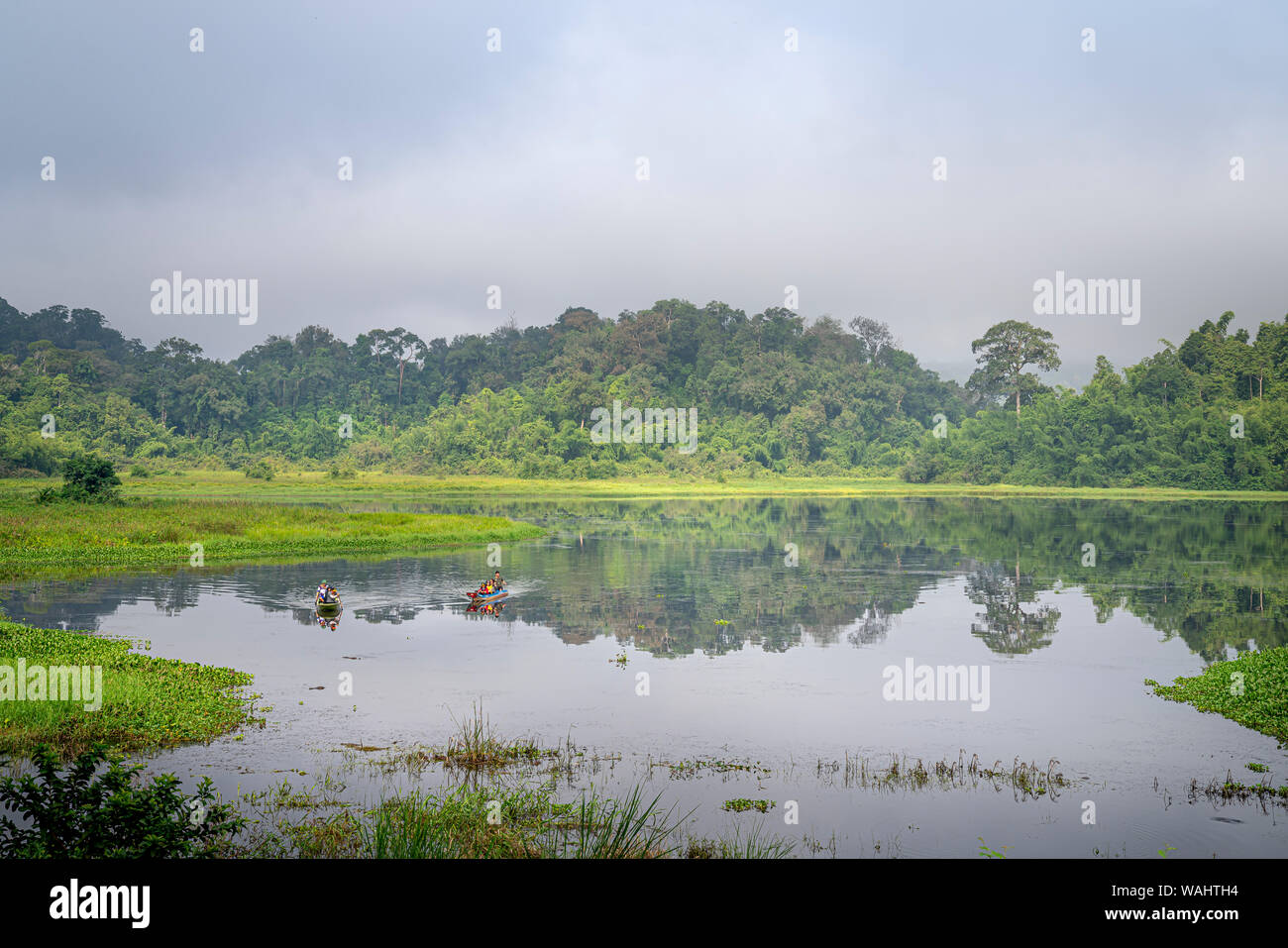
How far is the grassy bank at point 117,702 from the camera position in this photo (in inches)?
502

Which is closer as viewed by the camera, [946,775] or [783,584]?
[946,775]

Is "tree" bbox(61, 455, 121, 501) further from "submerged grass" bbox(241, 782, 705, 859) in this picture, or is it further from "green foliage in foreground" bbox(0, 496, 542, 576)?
"submerged grass" bbox(241, 782, 705, 859)

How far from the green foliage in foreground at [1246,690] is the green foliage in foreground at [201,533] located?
92.2 ft

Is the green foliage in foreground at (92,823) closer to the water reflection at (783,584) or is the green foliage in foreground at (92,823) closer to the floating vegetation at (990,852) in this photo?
the floating vegetation at (990,852)

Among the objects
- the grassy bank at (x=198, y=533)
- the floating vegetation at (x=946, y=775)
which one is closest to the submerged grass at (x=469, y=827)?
the floating vegetation at (x=946, y=775)

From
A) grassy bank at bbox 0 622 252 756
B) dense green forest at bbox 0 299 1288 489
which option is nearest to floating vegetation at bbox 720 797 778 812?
grassy bank at bbox 0 622 252 756

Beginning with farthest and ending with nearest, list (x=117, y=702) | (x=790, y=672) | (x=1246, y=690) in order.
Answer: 1. (x=790, y=672)
2. (x=1246, y=690)
3. (x=117, y=702)

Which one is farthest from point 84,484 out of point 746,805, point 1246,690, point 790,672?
point 1246,690

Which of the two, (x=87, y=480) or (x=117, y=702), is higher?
(x=87, y=480)

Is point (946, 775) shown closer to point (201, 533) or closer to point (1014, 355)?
point (201, 533)

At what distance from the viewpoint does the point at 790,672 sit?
61.9 ft

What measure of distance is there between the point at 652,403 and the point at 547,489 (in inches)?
1198

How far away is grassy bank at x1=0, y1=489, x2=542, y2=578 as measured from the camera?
32719 mm
